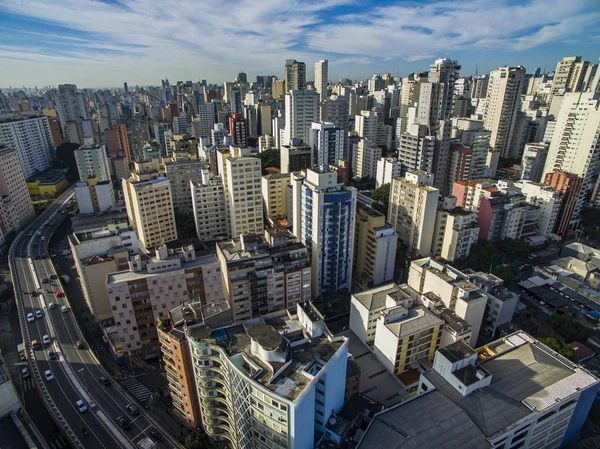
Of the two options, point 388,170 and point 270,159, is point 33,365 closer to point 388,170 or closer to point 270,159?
point 388,170

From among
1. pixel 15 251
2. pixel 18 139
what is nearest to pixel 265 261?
pixel 15 251

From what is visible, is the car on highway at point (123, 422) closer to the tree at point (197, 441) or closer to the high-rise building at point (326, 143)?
the tree at point (197, 441)

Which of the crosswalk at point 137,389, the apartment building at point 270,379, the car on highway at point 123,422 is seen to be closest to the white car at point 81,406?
the car on highway at point 123,422

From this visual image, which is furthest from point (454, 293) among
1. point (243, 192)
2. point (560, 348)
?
point (243, 192)

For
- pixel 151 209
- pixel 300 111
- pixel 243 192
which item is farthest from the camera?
pixel 300 111

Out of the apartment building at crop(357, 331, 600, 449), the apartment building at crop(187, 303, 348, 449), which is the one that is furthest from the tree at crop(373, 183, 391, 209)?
the apartment building at crop(187, 303, 348, 449)

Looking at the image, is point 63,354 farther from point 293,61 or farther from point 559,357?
point 293,61
